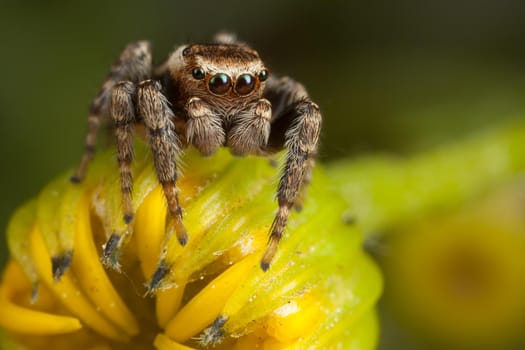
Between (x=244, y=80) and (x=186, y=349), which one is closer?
(x=186, y=349)

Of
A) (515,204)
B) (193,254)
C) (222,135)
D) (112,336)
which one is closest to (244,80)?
(222,135)

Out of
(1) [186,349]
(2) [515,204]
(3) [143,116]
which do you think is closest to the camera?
(1) [186,349]

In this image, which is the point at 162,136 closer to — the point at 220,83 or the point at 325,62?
the point at 220,83

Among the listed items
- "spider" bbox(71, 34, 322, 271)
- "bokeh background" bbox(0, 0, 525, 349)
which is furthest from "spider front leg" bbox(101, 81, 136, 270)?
"bokeh background" bbox(0, 0, 525, 349)

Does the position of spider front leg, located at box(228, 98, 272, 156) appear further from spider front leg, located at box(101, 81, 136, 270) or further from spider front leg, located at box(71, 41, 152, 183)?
spider front leg, located at box(71, 41, 152, 183)

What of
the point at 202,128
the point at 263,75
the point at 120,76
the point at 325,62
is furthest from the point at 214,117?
the point at 325,62

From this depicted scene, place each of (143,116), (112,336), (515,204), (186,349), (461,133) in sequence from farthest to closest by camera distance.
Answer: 1. (461,133)
2. (515,204)
3. (143,116)
4. (112,336)
5. (186,349)

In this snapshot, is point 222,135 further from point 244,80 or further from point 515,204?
point 515,204

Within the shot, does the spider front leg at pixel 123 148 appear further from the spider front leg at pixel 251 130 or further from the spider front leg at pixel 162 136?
the spider front leg at pixel 251 130
